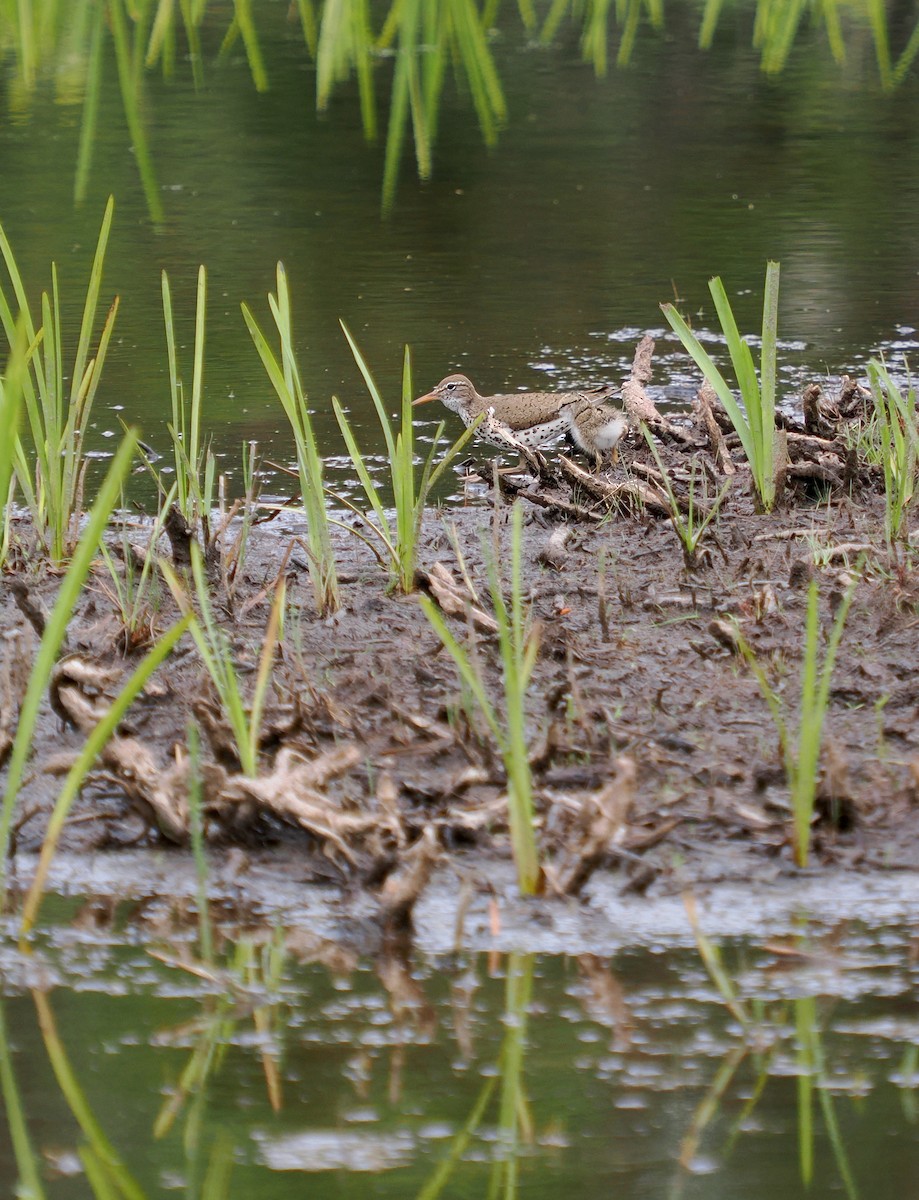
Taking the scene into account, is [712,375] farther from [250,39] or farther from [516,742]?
[250,39]

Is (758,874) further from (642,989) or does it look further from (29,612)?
(29,612)

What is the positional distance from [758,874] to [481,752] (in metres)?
0.69

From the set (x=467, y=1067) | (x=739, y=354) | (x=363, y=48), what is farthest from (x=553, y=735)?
(x=739, y=354)

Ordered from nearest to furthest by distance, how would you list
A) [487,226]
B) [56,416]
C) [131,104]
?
[131,104] → [56,416] → [487,226]

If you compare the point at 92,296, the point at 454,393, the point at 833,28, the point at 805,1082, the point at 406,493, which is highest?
the point at 833,28

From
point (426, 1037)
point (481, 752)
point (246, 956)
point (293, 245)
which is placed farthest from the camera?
point (293, 245)

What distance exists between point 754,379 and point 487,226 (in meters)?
7.47

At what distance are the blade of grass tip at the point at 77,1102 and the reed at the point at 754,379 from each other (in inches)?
110

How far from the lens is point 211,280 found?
10250 millimetres

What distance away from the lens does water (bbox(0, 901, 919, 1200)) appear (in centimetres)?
245

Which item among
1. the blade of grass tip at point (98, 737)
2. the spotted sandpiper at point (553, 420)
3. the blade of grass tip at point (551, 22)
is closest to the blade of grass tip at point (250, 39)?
the blade of grass tip at point (551, 22)

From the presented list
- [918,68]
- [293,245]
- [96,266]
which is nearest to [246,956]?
[96,266]

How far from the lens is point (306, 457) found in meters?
4.40

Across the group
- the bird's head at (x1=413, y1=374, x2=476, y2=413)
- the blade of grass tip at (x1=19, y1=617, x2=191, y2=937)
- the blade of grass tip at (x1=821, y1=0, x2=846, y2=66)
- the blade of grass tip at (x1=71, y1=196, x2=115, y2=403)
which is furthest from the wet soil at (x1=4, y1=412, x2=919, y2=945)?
the bird's head at (x1=413, y1=374, x2=476, y2=413)
